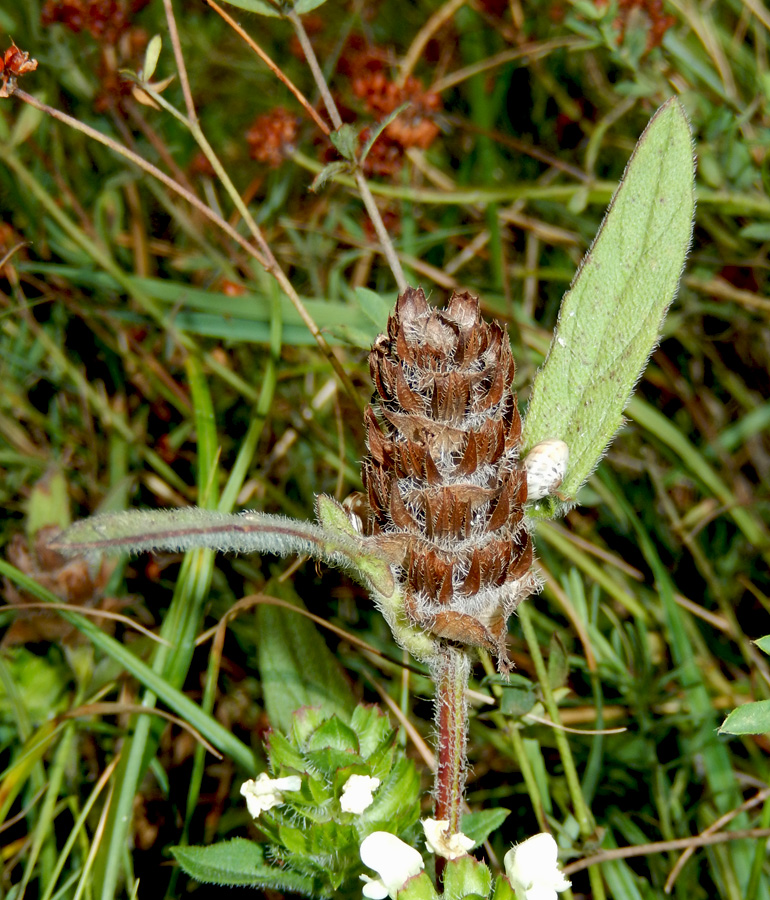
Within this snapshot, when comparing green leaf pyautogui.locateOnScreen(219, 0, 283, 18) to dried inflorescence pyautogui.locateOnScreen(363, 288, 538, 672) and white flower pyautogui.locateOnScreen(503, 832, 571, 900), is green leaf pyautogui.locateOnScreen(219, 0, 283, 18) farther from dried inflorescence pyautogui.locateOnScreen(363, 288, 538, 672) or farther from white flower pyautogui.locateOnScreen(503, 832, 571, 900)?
white flower pyautogui.locateOnScreen(503, 832, 571, 900)

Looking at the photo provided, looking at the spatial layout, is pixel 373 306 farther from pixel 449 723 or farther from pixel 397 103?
pixel 397 103

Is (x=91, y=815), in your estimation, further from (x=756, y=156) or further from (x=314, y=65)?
(x=756, y=156)

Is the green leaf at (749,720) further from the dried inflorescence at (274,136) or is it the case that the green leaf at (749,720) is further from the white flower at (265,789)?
the dried inflorescence at (274,136)

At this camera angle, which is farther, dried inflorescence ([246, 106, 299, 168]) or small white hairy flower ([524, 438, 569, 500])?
dried inflorescence ([246, 106, 299, 168])

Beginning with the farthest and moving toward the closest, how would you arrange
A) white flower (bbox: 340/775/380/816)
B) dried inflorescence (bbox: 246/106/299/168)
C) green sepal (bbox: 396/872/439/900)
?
dried inflorescence (bbox: 246/106/299/168) < white flower (bbox: 340/775/380/816) < green sepal (bbox: 396/872/439/900)

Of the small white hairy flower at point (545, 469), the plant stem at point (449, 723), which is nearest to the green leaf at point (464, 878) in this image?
the plant stem at point (449, 723)

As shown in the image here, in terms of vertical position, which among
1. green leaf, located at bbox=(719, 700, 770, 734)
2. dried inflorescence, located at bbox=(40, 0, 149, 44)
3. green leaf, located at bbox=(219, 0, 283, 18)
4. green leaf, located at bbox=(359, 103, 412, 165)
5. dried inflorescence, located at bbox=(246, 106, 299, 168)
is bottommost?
green leaf, located at bbox=(719, 700, 770, 734)

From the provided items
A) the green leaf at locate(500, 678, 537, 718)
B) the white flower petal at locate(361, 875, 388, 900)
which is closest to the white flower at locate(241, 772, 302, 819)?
the white flower petal at locate(361, 875, 388, 900)
